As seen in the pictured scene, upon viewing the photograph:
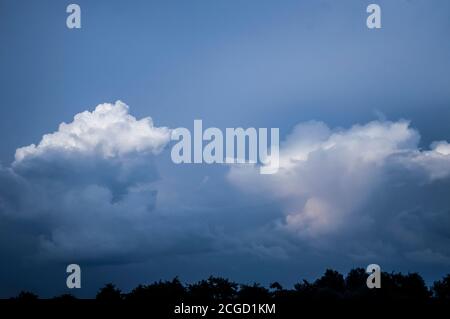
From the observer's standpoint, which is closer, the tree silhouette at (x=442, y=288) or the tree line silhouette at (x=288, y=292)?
the tree line silhouette at (x=288, y=292)

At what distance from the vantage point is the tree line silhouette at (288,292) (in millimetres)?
35625

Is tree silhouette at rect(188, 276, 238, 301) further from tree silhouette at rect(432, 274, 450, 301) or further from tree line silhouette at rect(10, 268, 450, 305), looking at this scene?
tree silhouette at rect(432, 274, 450, 301)

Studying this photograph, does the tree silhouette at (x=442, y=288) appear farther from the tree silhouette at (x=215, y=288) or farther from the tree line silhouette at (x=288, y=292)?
the tree silhouette at (x=215, y=288)

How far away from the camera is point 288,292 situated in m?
42.6

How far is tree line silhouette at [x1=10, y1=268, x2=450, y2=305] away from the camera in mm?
35625

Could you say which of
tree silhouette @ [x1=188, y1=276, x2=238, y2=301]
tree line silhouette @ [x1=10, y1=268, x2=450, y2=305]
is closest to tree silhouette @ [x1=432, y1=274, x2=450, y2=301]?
tree line silhouette @ [x1=10, y1=268, x2=450, y2=305]

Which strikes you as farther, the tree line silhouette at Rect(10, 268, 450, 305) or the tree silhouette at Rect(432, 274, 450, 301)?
the tree silhouette at Rect(432, 274, 450, 301)

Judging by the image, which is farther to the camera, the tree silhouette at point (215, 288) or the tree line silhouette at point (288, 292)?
the tree silhouette at point (215, 288)

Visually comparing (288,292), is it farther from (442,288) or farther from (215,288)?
(442,288)

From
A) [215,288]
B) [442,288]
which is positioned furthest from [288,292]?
[442,288]

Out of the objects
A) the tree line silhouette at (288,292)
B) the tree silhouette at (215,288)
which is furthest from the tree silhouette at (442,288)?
the tree silhouette at (215,288)

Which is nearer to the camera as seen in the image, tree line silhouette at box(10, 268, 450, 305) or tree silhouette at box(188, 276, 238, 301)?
tree line silhouette at box(10, 268, 450, 305)
